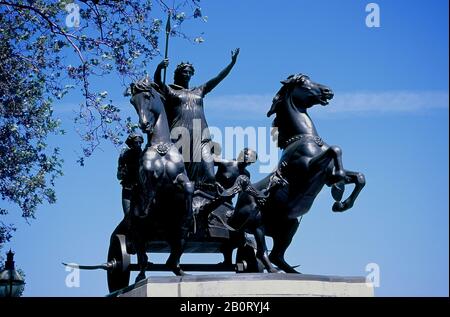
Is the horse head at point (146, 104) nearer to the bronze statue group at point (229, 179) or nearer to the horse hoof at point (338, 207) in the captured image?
the bronze statue group at point (229, 179)

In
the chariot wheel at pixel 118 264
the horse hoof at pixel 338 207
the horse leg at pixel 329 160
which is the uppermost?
the horse leg at pixel 329 160

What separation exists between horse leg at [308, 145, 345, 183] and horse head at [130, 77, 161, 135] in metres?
2.08

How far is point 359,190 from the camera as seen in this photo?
11.0 meters

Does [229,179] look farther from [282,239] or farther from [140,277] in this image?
[140,277]

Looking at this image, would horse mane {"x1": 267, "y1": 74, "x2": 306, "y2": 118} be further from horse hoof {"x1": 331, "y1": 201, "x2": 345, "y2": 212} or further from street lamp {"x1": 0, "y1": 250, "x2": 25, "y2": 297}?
street lamp {"x1": 0, "y1": 250, "x2": 25, "y2": 297}

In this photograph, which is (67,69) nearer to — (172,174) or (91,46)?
(91,46)

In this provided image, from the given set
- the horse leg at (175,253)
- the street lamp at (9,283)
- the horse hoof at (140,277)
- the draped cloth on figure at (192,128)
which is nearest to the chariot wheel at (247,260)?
the draped cloth on figure at (192,128)

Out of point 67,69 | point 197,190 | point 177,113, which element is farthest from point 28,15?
point 197,190

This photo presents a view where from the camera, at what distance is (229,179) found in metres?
12.5

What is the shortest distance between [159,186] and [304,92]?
241cm

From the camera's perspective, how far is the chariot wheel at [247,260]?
12.0 meters

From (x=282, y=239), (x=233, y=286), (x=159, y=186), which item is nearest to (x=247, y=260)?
(x=282, y=239)

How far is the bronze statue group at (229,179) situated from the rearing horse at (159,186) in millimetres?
12

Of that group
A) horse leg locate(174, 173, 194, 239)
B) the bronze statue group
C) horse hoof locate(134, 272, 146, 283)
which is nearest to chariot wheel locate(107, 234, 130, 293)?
the bronze statue group
